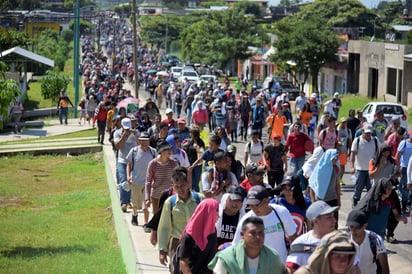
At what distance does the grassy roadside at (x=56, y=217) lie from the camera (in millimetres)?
14711

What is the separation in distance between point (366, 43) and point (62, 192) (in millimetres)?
31909

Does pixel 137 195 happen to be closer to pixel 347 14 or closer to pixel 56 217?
pixel 56 217

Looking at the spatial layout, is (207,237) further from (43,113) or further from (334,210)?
(43,113)

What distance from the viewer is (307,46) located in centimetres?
5609

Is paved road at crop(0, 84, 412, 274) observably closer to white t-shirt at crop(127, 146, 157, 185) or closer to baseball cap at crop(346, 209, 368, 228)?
white t-shirt at crop(127, 146, 157, 185)

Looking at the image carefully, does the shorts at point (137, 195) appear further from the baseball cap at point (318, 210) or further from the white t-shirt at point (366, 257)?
the baseball cap at point (318, 210)

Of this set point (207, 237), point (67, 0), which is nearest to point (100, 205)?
point (207, 237)

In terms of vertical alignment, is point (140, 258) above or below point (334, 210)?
below

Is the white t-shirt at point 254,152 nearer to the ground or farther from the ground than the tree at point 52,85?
farther from the ground

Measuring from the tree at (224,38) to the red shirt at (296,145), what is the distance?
2522 inches

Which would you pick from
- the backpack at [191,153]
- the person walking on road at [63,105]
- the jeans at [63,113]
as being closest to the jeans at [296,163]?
the backpack at [191,153]

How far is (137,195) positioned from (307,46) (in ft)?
139

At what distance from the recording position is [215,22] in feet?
279

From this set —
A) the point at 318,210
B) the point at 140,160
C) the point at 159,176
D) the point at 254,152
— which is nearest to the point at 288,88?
the point at 254,152
